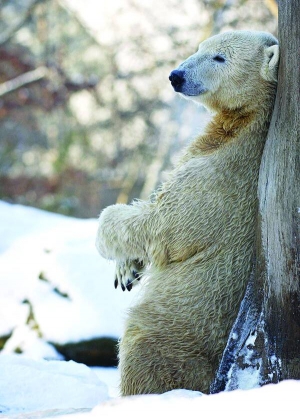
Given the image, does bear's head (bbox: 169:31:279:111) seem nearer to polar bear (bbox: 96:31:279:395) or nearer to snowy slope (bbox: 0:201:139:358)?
polar bear (bbox: 96:31:279:395)

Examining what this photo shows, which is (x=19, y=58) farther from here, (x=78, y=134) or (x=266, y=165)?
(x=266, y=165)

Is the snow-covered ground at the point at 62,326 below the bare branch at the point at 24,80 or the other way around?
below

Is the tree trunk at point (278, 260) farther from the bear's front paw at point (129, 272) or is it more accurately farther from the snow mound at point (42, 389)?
the snow mound at point (42, 389)

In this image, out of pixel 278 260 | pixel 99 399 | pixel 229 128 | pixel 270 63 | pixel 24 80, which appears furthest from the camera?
pixel 24 80

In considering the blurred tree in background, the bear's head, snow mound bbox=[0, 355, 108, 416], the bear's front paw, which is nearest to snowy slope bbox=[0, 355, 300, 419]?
snow mound bbox=[0, 355, 108, 416]

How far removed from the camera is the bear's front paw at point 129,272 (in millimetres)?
3520

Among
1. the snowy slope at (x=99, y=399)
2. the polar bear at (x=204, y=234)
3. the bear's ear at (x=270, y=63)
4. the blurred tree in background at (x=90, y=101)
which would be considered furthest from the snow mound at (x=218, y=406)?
the blurred tree in background at (x=90, y=101)

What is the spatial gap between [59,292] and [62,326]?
1.33 feet

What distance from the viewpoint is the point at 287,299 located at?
2.73 m

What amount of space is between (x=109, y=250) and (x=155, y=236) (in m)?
0.33

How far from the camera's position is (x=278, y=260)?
9.05 ft

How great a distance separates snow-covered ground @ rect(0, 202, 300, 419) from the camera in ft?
6.59

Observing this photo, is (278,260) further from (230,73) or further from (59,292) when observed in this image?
(59,292)

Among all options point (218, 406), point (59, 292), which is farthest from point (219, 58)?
point (59, 292)
